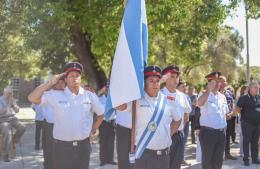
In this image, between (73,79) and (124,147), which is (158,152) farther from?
(124,147)

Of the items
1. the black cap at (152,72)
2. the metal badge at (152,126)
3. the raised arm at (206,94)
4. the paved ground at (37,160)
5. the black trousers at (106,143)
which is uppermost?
the black cap at (152,72)

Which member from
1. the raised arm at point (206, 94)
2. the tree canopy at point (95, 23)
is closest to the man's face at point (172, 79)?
the raised arm at point (206, 94)

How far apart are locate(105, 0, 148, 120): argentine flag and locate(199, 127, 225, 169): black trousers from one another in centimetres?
272

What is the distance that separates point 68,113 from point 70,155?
566 millimetres

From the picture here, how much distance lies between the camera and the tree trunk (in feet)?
61.3

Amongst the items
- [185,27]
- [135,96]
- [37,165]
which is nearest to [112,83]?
[135,96]

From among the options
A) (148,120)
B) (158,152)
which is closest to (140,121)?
(148,120)

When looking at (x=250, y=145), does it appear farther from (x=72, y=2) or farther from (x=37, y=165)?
(x=72, y=2)

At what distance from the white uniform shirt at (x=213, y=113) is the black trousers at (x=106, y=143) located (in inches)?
135

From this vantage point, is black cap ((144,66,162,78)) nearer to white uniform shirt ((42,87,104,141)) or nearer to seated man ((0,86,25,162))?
white uniform shirt ((42,87,104,141))

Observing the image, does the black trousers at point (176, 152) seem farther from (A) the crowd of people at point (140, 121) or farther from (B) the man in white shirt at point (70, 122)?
(B) the man in white shirt at point (70, 122)

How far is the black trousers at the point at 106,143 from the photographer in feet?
35.7

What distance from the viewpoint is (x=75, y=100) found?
247 inches

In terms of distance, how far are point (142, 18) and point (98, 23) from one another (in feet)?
33.5
